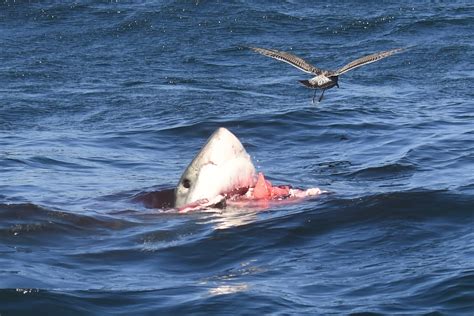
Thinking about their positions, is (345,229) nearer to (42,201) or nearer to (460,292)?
(460,292)

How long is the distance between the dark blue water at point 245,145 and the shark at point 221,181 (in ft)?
0.58

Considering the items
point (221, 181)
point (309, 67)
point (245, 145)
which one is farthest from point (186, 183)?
point (245, 145)

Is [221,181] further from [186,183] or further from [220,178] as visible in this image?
[186,183]

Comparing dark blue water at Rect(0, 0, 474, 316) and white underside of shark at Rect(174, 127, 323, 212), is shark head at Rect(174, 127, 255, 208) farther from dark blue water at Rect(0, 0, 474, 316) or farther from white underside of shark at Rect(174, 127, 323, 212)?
dark blue water at Rect(0, 0, 474, 316)

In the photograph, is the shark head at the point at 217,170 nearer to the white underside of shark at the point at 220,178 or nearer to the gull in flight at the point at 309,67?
the white underside of shark at the point at 220,178

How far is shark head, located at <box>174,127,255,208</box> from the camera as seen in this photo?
10062 millimetres

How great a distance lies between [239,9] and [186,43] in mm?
2065

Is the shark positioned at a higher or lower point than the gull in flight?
lower

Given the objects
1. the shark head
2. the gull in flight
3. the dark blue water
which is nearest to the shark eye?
the shark head

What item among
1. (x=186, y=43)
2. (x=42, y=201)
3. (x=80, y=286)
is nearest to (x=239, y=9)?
(x=186, y=43)

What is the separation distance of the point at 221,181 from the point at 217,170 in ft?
0.43

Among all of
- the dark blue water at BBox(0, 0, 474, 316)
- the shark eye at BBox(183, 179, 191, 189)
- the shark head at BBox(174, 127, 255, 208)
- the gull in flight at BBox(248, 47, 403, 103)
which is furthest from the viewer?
the gull in flight at BBox(248, 47, 403, 103)

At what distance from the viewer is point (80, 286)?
Answer: 27.6 ft

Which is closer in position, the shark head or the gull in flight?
the shark head
